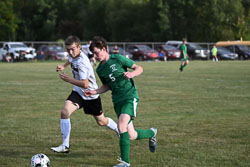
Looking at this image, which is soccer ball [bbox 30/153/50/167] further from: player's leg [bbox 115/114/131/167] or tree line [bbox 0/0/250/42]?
tree line [bbox 0/0/250/42]

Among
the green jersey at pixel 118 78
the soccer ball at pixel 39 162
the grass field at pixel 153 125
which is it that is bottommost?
the grass field at pixel 153 125

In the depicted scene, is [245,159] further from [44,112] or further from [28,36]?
[28,36]

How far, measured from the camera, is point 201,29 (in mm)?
64875

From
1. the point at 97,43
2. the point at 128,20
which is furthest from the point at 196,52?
the point at 97,43

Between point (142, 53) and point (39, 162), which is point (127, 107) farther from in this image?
point (142, 53)

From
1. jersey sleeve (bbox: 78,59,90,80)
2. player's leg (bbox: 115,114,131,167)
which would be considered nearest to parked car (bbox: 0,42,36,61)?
jersey sleeve (bbox: 78,59,90,80)

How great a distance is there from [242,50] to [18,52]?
73.6 feet

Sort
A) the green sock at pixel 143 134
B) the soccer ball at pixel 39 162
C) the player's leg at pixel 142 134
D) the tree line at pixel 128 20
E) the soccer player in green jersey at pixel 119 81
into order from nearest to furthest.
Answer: the soccer ball at pixel 39 162 < the soccer player in green jersey at pixel 119 81 < the player's leg at pixel 142 134 < the green sock at pixel 143 134 < the tree line at pixel 128 20

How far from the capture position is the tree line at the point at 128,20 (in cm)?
6266

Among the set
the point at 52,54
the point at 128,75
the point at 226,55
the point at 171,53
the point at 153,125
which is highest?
the point at 128,75

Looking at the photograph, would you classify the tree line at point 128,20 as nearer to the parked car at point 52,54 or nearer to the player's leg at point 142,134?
the parked car at point 52,54

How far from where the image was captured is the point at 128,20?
72.6 metres

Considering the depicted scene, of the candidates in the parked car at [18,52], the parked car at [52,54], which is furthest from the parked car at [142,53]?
the parked car at [18,52]

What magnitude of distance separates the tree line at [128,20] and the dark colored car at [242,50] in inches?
480
